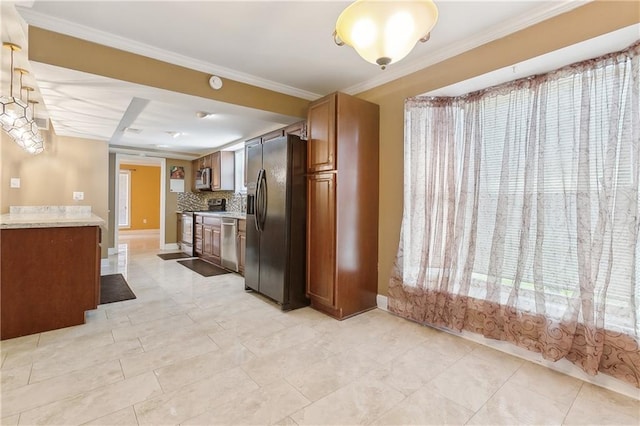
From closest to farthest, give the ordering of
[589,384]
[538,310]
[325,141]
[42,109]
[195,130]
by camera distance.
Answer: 1. [589,384]
2. [538,310]
3. [325,141]
4. [42,109]
5. [195,130]

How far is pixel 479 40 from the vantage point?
93.9 inches

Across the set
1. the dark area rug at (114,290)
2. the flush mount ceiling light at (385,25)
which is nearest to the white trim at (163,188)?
the dark area rug at (114,290)

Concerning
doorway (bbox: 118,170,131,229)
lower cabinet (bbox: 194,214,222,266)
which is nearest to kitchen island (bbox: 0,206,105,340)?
lower cabinet (bbox: 194,214,222,266)

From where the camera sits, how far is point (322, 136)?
121 inches

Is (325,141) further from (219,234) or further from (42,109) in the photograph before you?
(42,109)

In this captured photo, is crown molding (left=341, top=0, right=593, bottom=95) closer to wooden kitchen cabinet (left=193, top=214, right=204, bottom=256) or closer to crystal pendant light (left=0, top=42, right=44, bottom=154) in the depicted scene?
crystal pendant light (left=0, top=42, right=44, bottom=154)

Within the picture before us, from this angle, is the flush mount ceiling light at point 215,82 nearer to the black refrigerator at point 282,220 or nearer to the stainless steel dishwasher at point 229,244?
the black refrigerator at point 282,220

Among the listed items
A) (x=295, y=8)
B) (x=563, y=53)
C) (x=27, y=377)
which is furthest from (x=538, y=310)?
(x=27, y=377)

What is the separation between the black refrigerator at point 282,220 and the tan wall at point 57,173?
320 centimetres

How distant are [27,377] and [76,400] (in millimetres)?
527

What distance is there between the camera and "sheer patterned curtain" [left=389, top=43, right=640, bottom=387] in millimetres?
1874

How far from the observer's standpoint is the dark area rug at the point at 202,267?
15.9ft

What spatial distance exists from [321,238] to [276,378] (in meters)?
1.45

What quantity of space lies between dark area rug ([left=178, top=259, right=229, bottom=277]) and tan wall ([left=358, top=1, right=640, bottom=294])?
2852 millimetres
